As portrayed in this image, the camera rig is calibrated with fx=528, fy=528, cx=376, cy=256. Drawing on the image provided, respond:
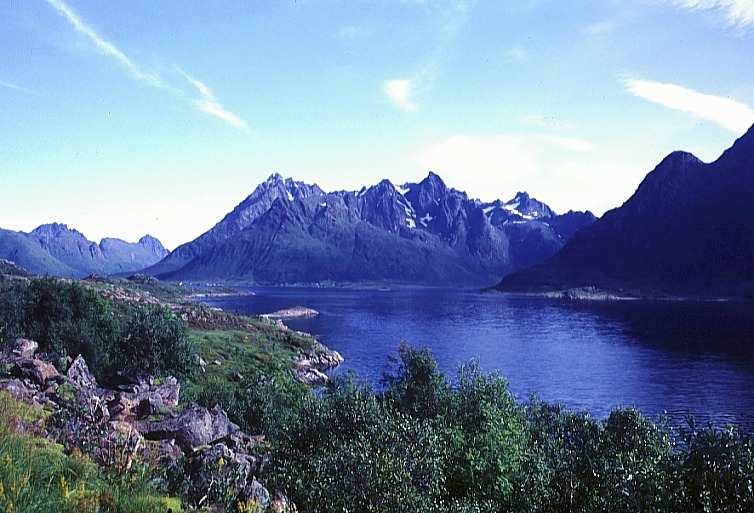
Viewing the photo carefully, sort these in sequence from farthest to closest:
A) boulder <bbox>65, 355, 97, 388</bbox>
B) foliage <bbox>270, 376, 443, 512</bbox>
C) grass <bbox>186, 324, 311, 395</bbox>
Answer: grass <bbox>186, 324, 311, 395</bbox> < boulder <bbox>65, 355, 97, 388</bbox> < foliage <bbox>270, 376, 443, 512</bbox>

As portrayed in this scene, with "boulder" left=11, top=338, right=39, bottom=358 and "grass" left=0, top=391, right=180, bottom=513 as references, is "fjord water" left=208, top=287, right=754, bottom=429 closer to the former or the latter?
"grass" left=0, top=391, right=180, bottom=513

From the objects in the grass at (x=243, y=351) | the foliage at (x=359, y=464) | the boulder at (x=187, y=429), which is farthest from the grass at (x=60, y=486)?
the grass at (x=243, y=351)

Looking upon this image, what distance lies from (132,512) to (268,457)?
17015 millimetres

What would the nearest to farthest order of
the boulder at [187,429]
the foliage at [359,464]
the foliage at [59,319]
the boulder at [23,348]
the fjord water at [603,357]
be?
the foliage at [359,464]
the boulder at [187,429]
the boulder at [23,348]
the foliage at [59,319]
the fjord water at [603,357]

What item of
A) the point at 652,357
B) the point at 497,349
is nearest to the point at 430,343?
the point at 497,349

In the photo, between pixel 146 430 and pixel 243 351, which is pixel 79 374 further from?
pixel 243 351

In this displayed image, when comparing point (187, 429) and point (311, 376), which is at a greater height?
point (187, 429)

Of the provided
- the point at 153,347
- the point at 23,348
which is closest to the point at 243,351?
the point at 153,347

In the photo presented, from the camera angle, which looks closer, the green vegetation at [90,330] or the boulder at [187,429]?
the boulder at [187,429]

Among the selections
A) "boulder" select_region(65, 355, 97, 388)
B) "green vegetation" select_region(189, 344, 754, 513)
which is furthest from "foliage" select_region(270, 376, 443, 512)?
"boulder" select_region(65, 355, 97, 388)

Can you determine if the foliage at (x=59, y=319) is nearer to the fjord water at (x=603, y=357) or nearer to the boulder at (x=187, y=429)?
the boulder at (x=187, y=429)

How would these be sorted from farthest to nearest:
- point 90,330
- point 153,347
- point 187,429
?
1. point 90,330
2. point 153,347
3. point 187,429

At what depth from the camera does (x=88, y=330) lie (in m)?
76.8

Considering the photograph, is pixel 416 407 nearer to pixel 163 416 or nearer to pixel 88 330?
pixel 163 416
